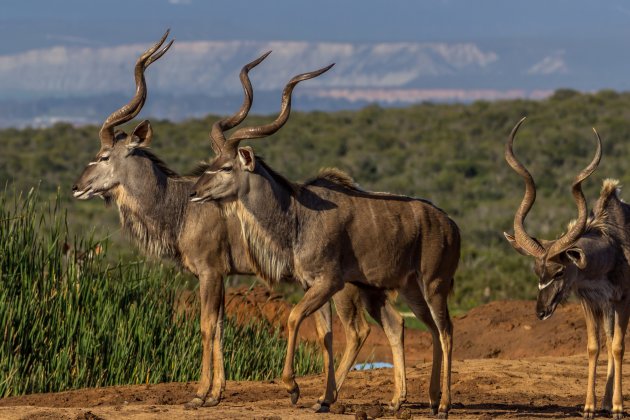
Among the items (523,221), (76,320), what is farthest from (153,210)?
(523,221)

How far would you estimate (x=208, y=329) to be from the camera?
Answer: 10.7 meters

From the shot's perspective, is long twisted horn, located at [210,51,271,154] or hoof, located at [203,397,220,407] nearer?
hoof, located at [203,397,220,407]

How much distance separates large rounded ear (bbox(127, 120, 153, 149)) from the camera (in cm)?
1150

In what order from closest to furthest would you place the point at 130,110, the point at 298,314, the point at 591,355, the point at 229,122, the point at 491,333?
the point at 298,314 → the point at 229,122 → the point at 591,355 → the point at 130,110 → the point at 491,333

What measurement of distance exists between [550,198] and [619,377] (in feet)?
92.0

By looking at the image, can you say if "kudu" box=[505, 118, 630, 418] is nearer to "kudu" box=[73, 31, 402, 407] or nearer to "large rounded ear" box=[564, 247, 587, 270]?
"large rounded ear" box=[564, 247, 587, 270]

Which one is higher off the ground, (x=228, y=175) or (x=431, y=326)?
(x=228, y=175)

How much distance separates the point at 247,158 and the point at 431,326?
2010mm

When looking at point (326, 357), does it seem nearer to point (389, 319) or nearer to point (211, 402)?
point (389, 319)

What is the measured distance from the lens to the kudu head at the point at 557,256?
33.6 ft

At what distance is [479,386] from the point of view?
12.2m

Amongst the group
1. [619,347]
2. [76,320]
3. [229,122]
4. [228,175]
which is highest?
[229,122]

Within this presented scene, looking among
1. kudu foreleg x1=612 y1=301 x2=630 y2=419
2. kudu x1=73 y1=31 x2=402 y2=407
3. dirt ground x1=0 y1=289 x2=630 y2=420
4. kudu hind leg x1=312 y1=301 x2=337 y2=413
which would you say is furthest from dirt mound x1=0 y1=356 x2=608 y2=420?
kudu x1=73 y1=31 x2=402 y2=407

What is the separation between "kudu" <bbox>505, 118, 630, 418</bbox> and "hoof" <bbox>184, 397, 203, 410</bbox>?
2.59m
